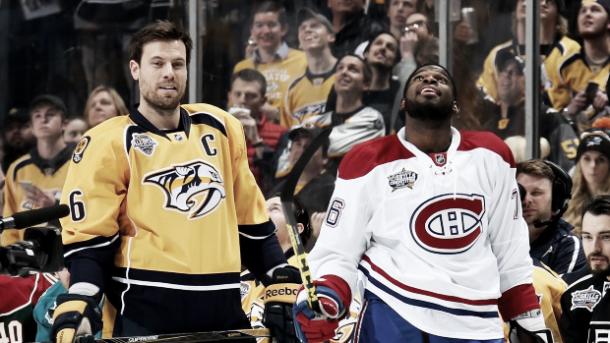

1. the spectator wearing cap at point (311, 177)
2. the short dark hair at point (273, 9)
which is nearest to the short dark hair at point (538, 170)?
the spectator wearing cap at point (311, 177)

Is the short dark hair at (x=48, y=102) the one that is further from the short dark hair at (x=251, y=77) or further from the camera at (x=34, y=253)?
the camera at (x=34, y=253)

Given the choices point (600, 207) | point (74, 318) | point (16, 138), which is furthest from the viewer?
point (16, 138)

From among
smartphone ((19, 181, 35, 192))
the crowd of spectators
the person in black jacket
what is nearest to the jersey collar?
the person in black jacket

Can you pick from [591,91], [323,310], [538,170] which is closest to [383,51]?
[591,91]

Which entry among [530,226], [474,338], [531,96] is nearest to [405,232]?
[474,338]

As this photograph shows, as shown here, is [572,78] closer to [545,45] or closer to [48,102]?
[545,45]

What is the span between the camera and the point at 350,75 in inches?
251

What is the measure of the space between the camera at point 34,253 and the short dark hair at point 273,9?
10.8ft

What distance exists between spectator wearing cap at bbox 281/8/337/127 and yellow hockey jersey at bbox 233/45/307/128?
0.03m

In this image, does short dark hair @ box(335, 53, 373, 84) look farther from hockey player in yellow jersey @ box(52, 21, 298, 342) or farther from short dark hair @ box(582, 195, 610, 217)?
hockey player in yellow jersey @ box(52, 21, 298, 342)

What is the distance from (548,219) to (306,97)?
6.15 ft

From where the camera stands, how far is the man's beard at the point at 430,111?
3.61m

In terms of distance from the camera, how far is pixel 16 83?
7.25 metres

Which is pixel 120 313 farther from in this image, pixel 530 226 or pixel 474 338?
pixel 530 226
